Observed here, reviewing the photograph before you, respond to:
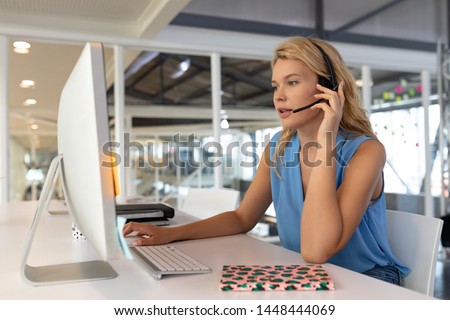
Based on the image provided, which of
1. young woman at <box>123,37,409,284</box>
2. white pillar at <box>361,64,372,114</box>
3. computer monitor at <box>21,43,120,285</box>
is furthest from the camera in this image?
white pillar at <box>361,64,372,114</box>

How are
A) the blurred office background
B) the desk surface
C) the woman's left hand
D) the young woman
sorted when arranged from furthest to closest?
the blurred office background, the woman's left hand, the young woman, the desk surface

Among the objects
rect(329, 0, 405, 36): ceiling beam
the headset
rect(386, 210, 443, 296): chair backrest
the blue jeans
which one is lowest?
the blue jeans

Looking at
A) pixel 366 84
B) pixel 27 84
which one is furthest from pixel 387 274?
pixel 366 84

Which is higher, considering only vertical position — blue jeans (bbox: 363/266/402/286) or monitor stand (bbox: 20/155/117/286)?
monitor stand (bbox: 20/155/117/286)

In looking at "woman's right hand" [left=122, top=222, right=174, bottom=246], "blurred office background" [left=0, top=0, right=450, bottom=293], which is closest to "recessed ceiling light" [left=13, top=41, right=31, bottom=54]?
"blurred office background" [left=0, top=0, right=450, bottom=293]

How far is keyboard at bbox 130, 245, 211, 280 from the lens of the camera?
964 millimetres

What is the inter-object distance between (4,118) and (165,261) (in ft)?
12.1

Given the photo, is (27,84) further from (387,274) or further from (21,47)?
(387,274)

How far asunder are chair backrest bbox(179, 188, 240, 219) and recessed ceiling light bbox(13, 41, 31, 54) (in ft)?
8.92

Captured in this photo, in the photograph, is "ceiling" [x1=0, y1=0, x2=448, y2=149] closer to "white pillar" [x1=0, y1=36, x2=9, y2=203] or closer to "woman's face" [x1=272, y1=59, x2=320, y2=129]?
"white pillar" [x1=0, y1=36, x2=9, y2=203]

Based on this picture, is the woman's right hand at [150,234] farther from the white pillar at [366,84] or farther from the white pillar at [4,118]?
the white pillar at [366,84]

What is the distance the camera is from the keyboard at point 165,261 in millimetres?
964

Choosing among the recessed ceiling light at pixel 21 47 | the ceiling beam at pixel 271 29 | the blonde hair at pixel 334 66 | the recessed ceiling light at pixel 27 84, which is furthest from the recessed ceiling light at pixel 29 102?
the blonde hair at pixel 334 66
